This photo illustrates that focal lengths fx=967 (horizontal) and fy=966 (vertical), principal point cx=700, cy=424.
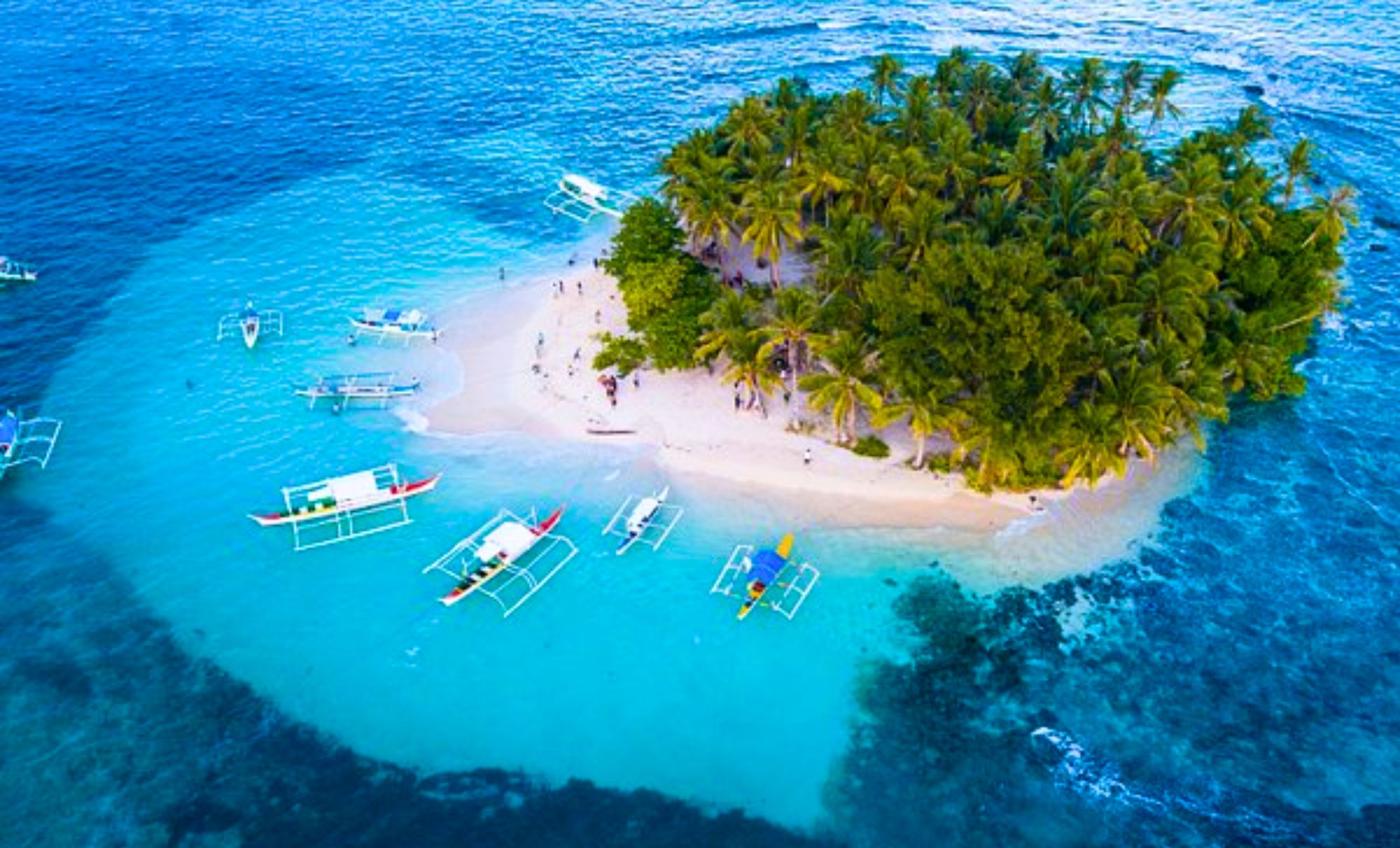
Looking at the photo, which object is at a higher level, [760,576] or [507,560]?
[507,560]

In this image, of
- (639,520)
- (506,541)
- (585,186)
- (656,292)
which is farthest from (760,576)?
(585,186)

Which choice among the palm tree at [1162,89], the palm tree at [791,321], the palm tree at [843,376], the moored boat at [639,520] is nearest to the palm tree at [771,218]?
the palm tree at [791,321]

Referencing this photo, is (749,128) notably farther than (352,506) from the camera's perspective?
Yes

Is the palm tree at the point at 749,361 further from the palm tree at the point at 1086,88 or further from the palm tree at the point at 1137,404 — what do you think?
the palm tree at the point at 1086,88

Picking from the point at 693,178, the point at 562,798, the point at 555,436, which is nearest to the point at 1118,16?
the point at 693,178

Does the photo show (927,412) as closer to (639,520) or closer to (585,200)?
(639,520)

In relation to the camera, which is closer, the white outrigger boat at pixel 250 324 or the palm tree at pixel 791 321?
the palm tree at pixel 791 321

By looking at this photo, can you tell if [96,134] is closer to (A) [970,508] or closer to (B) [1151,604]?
(A) [970,508]

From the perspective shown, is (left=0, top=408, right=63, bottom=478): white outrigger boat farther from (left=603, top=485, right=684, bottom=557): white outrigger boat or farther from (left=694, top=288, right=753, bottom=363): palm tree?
(left=694, top=288, right=753, bottom=363): palm tree
